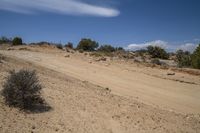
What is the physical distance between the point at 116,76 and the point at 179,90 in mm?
5282

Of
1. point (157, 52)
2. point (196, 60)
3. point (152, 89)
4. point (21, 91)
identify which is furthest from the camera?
point (157, 52)

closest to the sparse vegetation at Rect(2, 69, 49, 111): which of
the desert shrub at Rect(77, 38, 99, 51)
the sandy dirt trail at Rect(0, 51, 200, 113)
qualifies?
the sandy dirt trail at Rect(0, 51, 200, 113)

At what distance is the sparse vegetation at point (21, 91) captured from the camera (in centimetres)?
966

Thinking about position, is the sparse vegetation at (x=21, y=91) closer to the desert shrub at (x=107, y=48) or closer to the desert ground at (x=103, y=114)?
the desert ground at (x=103, y=114)

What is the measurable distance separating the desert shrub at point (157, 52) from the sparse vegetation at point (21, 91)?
3815 cm

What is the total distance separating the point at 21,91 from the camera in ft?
32.0

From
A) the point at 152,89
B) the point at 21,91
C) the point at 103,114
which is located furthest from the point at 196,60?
the point at 21,91

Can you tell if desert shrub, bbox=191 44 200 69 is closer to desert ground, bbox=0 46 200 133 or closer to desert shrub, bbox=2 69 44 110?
desert ground, bbox=0 46 200 133

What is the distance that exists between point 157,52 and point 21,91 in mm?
39483

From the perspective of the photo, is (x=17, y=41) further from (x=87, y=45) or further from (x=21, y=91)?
(x=21, y=91)

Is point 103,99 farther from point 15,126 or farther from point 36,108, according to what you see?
point 15,126

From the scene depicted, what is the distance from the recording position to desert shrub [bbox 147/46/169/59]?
4666 cm

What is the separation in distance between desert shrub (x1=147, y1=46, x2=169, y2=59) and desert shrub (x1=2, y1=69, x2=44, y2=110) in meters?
38.2

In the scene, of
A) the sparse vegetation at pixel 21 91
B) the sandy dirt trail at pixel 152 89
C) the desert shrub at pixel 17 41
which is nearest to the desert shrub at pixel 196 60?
the sandy dirt trail at pixel 152 89
